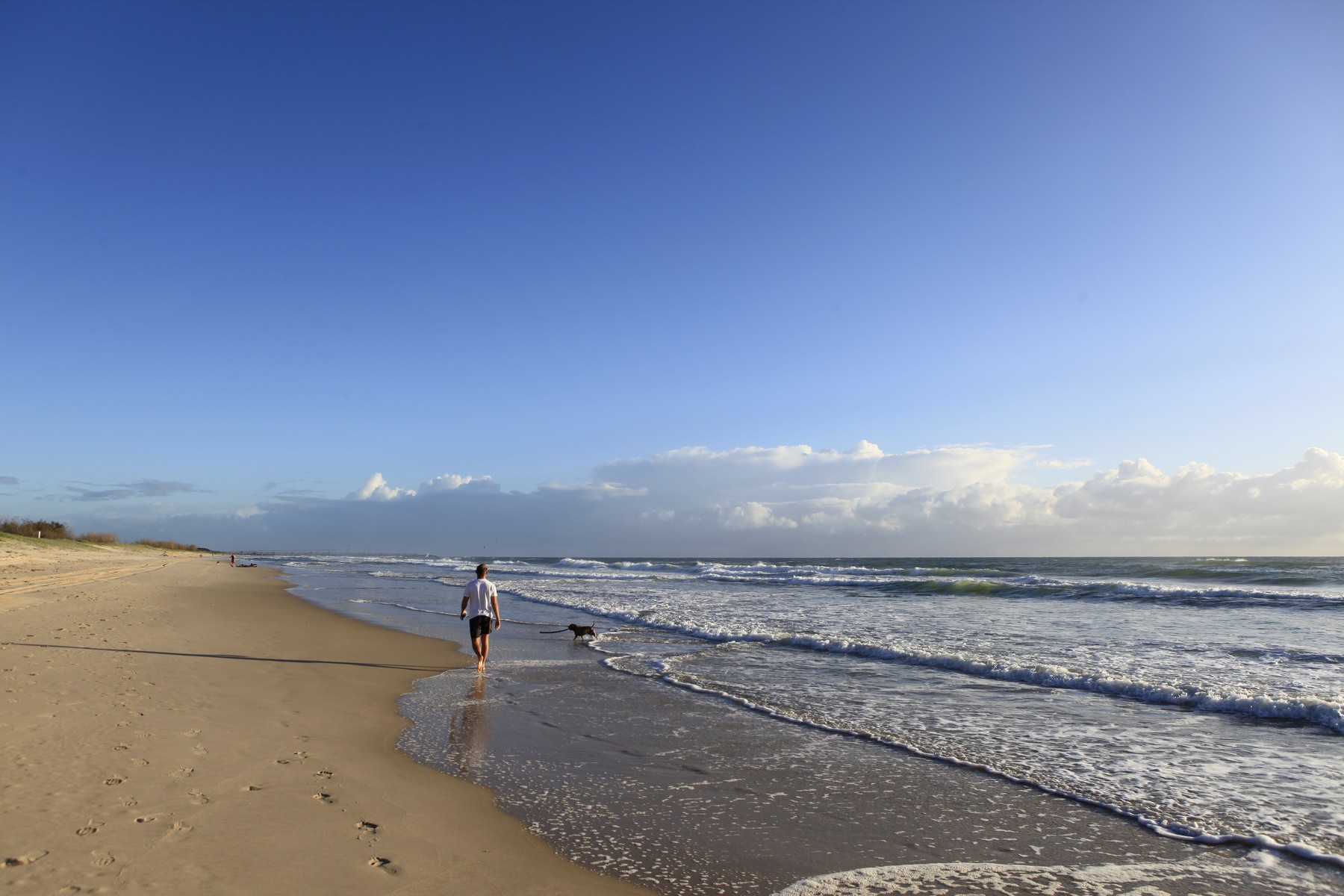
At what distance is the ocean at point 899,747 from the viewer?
15.0 ft

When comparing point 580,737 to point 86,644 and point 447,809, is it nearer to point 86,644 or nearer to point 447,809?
point 447,809

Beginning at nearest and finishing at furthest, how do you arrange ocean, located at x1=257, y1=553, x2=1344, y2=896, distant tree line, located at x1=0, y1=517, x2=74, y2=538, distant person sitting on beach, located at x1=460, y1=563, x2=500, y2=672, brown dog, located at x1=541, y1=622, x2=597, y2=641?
ocean, located at x1=257, y1=553, x2=1344, y2=896 → distant person sitting on beach, located at x1=460, y1=563, x2=500, y2=672 → brown dog, located at x1=541, y1=622, x2=597, y2=641 → distant tree line, located at x1=0, y1=517, x2=74, y2=538

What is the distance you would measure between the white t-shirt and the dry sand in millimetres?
1223

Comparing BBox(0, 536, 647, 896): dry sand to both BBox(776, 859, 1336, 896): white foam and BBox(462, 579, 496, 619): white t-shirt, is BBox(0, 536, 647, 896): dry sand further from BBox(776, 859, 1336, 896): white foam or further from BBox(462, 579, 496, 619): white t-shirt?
BBox(776, 859, 1336, 896): white foam

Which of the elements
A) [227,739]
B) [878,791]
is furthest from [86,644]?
[878,791]

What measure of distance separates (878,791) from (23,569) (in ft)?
119

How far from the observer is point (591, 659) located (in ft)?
41.4

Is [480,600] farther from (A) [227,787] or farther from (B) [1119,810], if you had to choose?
(B) [1119,810]

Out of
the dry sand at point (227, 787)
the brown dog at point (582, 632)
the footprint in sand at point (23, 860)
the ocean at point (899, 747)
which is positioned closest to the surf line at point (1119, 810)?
the ocean at point (899, 747)

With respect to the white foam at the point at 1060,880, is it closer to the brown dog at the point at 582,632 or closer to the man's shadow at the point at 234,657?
the man's shadow at the point at 234,657

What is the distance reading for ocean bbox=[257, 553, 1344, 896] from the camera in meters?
4.58

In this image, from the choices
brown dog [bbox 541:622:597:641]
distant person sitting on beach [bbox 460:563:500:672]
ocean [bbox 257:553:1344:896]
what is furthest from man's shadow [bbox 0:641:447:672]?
brown dog [bbox 541:622:597:641]

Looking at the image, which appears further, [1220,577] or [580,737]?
[1220,577]

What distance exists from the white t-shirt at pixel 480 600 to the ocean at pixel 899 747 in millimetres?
1050
